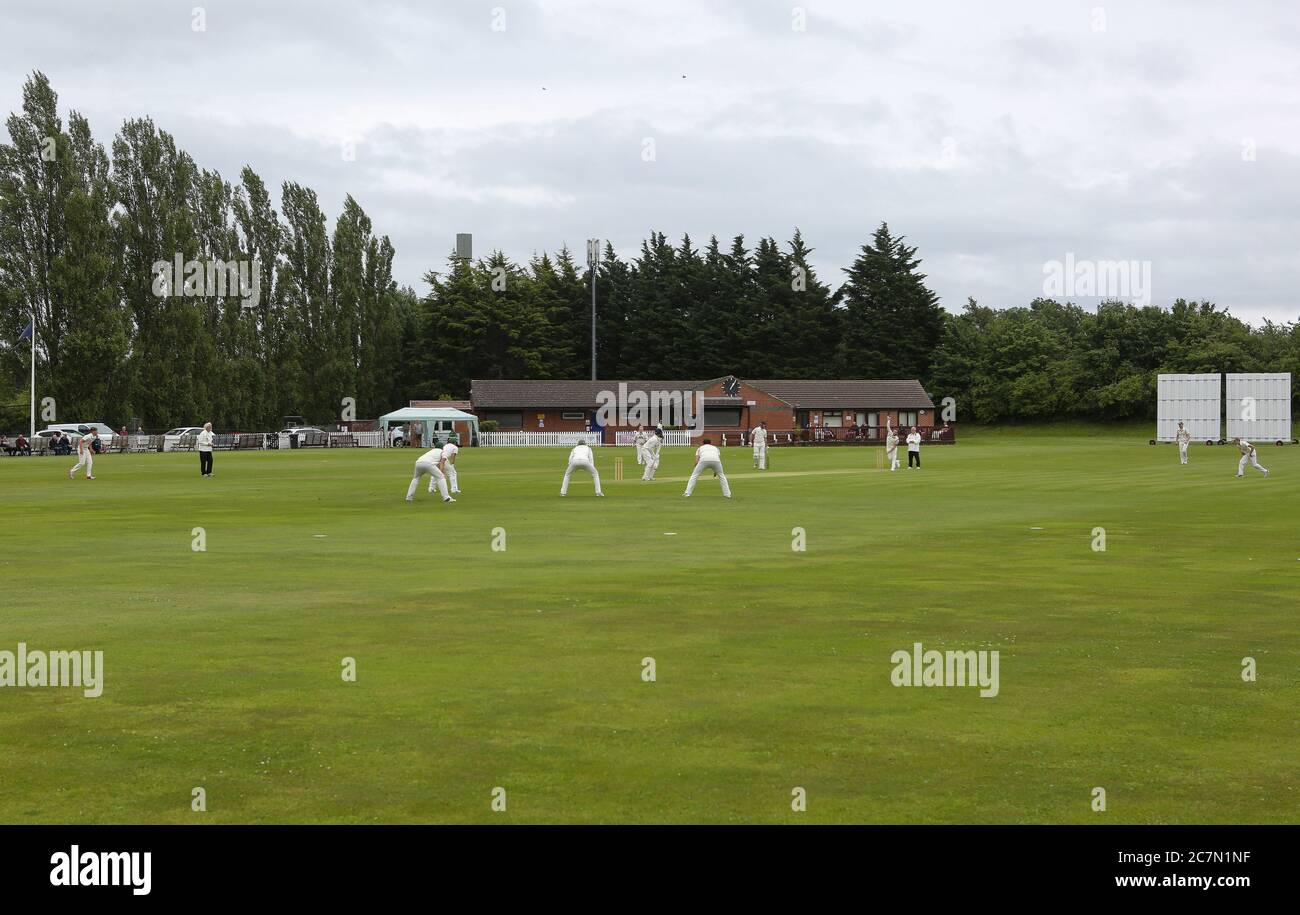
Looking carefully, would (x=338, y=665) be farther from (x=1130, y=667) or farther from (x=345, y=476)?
(x=345, y=476)

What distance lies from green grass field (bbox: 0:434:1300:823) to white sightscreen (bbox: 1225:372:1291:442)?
234ft

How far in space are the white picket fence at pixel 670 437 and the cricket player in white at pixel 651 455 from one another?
5517 cm

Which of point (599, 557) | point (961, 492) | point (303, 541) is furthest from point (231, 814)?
point (961, 492)

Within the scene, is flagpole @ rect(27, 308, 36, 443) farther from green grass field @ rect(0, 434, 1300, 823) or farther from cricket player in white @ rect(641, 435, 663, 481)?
green grass field @ rect(0, 434, 1300, 823)

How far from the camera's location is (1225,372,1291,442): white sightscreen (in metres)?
89.4

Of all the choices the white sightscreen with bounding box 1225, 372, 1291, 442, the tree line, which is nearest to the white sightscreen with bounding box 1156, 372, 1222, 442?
the white sightscreen with bounding box 1225, 372, 1291, 442

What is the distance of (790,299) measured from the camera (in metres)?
131

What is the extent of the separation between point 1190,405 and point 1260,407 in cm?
455

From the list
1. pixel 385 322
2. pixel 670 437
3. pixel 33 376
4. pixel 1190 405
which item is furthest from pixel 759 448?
pixel 385 322

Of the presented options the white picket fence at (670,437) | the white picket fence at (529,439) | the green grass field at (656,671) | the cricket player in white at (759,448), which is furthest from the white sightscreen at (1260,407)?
the green grass field at (656,671)

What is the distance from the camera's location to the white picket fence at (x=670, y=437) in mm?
101062

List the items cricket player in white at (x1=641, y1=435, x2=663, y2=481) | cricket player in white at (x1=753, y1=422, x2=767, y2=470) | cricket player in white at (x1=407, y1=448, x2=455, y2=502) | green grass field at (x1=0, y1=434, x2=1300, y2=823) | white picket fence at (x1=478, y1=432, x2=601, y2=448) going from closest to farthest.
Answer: green grass field at (x1=0, y1=434, x2=1300, y2=823)
cricket player in white at (x1=407, y1=448, x2=455, y2=502)
cricket player in white at (x1=641, y1=435, x2=663, y2=481)
cricket player in white at (x1=753, y1=422, x2=767, y2=470)
white picket fence at (x1=478, y1=432, x2=601, y2=448)

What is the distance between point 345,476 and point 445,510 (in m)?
17.9

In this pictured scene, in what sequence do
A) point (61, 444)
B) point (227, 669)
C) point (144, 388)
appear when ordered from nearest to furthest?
point (227, 669), point (61, 444), point (144, 388)
